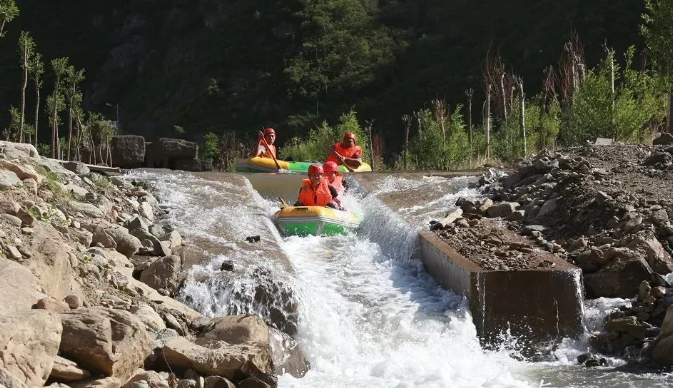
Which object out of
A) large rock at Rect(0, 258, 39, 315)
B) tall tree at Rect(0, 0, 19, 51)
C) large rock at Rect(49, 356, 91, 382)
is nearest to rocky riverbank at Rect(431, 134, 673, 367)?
large rock at Rect(49, 356, 91, 382)

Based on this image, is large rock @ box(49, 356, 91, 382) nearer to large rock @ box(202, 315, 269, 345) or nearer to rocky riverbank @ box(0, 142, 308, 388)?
rocky riverbank @ box(0, 142, 308, 388)

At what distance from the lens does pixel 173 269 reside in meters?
8.98

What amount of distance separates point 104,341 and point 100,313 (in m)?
0.33

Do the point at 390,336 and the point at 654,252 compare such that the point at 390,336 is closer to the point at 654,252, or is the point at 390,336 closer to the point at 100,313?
the point at 654,252

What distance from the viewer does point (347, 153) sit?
19.5m

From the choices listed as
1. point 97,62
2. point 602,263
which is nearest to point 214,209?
point 602,263

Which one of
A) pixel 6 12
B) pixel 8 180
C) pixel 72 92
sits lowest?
pixel 8 180

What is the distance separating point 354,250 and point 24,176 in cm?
452

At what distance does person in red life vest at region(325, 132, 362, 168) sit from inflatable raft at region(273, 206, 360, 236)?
18.2 ft

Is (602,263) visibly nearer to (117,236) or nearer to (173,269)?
(173,269)

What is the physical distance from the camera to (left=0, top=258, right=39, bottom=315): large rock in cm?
584

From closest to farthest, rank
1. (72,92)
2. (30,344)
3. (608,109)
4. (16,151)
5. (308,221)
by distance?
(30,344) < (16,151) < (308,221) < (608,109) < (72,92)

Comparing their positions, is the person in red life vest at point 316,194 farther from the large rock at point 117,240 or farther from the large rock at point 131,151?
the large rock at point 131,151

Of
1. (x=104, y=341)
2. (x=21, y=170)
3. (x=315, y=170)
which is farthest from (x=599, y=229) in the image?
(x=104, y=341)
